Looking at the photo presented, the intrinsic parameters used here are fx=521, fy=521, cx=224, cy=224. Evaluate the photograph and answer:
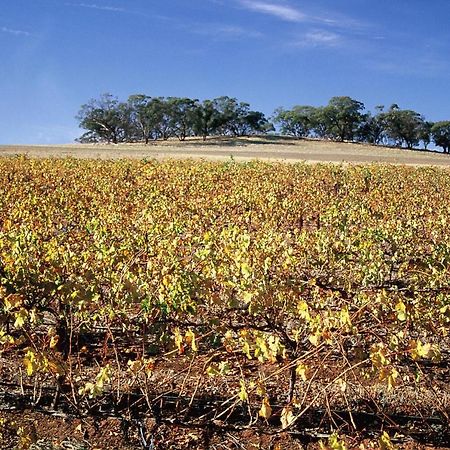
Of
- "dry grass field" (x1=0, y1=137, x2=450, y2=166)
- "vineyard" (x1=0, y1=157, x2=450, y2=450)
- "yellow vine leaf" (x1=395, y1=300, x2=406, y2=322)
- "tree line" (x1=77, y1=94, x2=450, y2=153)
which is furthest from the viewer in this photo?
"tree line" (x1=77, y1=94, x2=450, y2=153)

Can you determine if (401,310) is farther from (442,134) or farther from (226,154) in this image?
(442,134)

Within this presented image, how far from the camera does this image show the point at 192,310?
13.3 ft

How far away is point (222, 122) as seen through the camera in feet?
279

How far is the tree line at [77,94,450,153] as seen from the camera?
7756 cm

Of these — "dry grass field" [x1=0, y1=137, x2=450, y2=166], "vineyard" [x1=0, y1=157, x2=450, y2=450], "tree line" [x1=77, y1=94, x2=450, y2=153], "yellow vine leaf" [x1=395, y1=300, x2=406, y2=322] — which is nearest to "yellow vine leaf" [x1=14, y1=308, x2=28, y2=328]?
"vineyard" [x1=0, y1=157, x2=450, y2=450]

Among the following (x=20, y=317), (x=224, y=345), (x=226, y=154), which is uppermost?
(x=226, y=154)

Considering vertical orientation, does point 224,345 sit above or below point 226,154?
below

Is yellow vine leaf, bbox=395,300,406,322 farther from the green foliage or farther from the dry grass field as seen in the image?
the green foliage

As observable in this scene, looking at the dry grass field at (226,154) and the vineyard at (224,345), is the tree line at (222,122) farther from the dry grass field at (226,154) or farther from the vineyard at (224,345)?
the vineyard at (224,345)

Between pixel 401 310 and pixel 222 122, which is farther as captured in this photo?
pixel 222 122

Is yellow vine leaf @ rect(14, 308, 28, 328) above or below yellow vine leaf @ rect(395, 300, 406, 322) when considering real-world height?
below

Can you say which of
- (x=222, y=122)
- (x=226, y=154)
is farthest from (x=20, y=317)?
(x=222, y=122)

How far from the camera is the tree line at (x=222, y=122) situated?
77.6m

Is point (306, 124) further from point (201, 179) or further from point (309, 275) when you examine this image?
point (309, 275)
